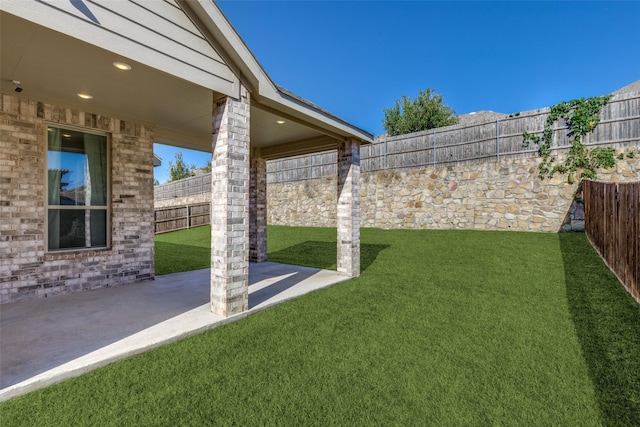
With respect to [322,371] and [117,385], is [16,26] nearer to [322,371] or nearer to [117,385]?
[117,385]

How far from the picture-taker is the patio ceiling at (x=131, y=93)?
109 inches

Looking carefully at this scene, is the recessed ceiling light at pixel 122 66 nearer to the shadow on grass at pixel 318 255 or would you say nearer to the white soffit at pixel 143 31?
the white soffit at pixel 143 31

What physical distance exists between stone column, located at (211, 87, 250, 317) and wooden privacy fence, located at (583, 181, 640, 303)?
17.7ft

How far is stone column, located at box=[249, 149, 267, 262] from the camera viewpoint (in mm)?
7957

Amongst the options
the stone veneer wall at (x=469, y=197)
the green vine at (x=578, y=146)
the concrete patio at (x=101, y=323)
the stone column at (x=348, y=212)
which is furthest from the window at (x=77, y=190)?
the green vine at (x=578, y=146)

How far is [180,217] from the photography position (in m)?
17.0

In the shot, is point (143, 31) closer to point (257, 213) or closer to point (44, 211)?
point (44, 211)

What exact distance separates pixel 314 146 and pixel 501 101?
2169 inches

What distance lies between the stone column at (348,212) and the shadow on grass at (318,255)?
717 mm

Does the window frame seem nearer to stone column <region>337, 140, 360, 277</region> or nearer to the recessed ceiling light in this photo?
the recessed ceiling light

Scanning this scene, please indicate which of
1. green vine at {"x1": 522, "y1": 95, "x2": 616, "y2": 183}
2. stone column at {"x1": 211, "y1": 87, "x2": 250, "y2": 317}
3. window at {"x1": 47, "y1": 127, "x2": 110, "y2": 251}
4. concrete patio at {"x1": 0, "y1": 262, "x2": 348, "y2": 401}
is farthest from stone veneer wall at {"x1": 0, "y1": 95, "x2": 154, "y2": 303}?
green vine at {"x1": 522, "y1": 95, "x2": 616, "y2": 183}

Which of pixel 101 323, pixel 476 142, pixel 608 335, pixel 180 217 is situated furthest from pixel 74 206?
pixel 180 217

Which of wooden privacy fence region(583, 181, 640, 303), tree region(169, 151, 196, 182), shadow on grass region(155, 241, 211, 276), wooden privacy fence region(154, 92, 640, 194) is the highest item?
tree region(169, 151, 196, 182)

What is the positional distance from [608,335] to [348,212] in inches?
165
